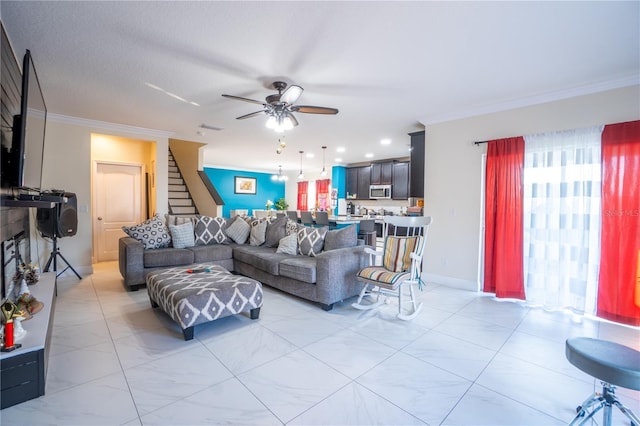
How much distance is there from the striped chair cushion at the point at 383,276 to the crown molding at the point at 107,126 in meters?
4.63

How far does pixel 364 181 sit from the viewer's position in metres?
8.89

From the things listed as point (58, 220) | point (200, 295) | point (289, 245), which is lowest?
point (200, 295)

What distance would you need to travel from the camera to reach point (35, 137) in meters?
2.44

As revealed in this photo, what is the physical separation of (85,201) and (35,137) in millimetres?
2701

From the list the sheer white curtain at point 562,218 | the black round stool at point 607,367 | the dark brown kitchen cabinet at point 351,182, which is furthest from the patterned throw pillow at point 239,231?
the dark brown kitchen cabinet at point 351,182

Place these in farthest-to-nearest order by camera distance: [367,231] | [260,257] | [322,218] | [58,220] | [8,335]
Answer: [367,231] → [322,218] → [260,257] → [58,220] → [8,335]

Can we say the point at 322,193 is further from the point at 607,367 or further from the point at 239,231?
the point at 607,367

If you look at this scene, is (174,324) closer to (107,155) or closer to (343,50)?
(343,50)

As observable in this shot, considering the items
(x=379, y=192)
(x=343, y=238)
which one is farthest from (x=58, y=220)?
(x=379, y=192)

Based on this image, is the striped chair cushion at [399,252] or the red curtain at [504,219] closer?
the striped chair cushion at [399,252]

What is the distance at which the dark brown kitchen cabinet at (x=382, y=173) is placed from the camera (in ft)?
26.9

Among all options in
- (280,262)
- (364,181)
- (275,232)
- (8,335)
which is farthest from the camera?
(364,181)

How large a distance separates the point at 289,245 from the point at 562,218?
3286 mm

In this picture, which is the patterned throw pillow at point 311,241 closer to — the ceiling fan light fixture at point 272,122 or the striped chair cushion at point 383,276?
the striped chair cushion at point 383,276
